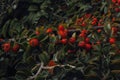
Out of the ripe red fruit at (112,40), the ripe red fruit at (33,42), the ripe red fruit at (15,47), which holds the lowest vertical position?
the ripe red fruit at (112,40)

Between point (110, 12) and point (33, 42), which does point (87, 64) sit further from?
point (110, 12)

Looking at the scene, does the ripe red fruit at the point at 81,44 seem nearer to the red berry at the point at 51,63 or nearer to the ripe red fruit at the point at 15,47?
the red berry at the point at 51,63

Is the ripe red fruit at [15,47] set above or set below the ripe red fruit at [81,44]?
above

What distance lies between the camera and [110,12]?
2848 mm

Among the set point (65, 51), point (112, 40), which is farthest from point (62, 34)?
point (112, 40)

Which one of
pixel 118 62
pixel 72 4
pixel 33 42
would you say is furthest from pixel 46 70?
pixel 72 4

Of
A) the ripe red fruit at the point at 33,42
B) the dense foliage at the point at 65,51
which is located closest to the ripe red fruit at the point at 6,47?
the dense foliage at the point at 65,51

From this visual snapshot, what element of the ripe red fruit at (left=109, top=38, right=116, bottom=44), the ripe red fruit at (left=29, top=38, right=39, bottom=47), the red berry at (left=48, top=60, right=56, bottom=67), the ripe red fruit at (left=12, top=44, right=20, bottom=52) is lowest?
the red berry at (left=48, top=60, right=56, bottom=67)

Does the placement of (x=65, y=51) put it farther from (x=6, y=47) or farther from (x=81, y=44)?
(x=6, y=47)

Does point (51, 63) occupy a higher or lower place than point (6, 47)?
lower

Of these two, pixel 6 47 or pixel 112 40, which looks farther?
pixel 6 47

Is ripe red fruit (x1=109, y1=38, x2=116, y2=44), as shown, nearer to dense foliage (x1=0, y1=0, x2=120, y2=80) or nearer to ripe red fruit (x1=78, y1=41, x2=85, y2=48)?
dense foliage (x1=0, y1=0, x2=120, y2=80)

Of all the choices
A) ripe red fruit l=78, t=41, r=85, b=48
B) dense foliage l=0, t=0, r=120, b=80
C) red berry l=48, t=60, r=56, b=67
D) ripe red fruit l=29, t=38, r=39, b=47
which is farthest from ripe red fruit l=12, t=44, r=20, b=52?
ripe red fruit l=78, t=41, r=85, b=48

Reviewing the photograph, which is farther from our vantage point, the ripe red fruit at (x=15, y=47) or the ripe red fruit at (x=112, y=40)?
the ripe red fruit at (x=15, y=47)
